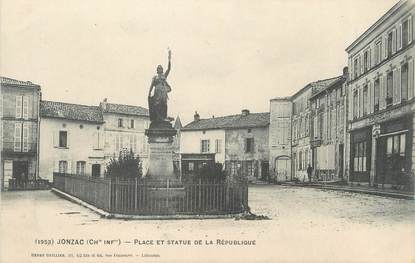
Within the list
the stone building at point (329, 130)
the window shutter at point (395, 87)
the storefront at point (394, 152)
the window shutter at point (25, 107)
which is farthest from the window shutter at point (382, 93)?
the window shutter at point (25, 107)

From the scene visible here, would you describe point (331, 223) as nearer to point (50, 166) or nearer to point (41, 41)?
point (41, 41)

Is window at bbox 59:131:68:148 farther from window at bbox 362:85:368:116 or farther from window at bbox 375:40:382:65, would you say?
window at bbox 375:40:382:65

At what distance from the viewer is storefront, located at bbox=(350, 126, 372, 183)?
2217cm

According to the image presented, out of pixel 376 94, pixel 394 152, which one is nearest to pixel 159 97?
pixel 394 152

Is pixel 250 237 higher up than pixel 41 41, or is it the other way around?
pixel 41 41

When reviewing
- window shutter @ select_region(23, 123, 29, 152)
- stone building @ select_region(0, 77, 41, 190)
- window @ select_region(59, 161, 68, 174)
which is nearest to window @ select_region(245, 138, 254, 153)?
window @ select_region(59, 161, 68, 174)

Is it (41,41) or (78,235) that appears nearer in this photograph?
(78,235)

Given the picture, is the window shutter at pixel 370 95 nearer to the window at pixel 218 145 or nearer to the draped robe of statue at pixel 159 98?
the draped robe of statue at pixel 159 98

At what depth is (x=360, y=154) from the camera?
76.8 feet

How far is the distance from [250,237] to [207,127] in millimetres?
36313

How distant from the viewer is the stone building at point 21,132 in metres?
28.2

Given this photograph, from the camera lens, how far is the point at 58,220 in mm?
10961

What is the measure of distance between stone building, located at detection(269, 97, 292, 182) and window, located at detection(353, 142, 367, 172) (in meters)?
15.5

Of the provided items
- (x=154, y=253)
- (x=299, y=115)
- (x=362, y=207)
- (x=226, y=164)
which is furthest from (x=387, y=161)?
(x=226, y=164)
